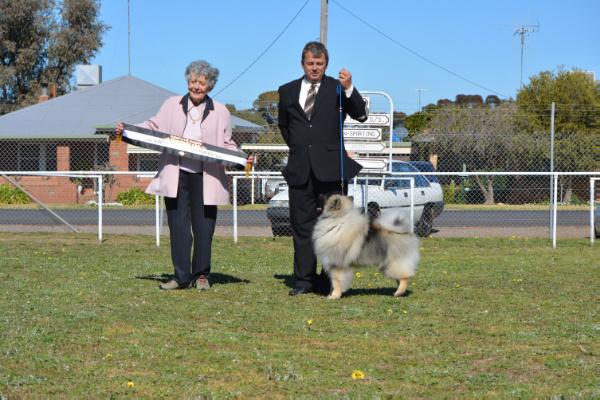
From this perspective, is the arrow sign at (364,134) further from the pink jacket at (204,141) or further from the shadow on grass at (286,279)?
the pink jacket at (204,141)

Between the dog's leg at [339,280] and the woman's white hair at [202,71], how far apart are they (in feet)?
7.06

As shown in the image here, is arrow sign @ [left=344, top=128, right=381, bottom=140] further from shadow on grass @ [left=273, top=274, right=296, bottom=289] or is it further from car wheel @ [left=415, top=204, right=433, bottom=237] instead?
shadow on grass @ [left=273, top=274, right=296, bottom=289]

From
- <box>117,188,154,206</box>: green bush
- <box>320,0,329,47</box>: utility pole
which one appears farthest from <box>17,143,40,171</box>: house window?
<box>320,0,329,47</box>: utility pole

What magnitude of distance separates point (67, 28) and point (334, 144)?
5017 cm

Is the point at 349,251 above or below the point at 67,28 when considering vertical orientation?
below

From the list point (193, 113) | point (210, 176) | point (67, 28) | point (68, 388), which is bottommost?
point (68, 388)

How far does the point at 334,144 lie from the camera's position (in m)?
8.56

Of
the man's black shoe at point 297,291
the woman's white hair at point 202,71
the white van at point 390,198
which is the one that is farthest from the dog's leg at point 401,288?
the white van at point 390,198

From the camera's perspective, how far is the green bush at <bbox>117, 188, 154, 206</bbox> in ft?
94.1

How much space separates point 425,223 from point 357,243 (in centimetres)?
969

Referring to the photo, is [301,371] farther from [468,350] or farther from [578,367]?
[578,367]

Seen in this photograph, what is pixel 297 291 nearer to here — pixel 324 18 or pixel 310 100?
pixel 310 100

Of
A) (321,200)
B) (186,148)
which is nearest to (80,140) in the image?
(186,148)

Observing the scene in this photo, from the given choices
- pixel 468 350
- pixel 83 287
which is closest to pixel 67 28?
pixel 83 287
